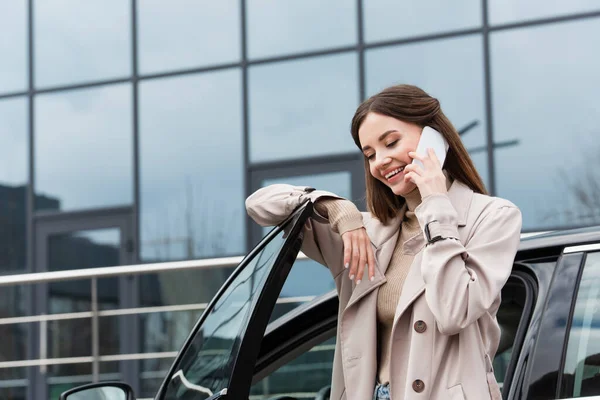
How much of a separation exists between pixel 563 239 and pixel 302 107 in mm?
6407

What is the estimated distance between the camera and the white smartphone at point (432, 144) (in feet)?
6.44

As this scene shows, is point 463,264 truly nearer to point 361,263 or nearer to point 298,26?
point 361,263

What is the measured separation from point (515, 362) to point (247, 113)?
21.9 feet

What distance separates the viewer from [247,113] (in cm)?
862

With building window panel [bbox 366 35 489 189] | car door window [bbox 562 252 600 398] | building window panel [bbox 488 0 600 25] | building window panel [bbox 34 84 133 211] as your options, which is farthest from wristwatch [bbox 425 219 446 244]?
building window panel [bbox 34 84 133 211]

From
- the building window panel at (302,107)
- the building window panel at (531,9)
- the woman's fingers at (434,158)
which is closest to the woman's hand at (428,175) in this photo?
the woman's fingers at (434,158)

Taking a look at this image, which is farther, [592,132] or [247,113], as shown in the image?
[247,113]

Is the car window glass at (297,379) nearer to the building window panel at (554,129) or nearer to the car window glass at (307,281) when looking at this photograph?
the car window glass at (307,281)

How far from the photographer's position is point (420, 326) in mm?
1865

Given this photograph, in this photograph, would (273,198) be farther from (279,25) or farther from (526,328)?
(279,25)

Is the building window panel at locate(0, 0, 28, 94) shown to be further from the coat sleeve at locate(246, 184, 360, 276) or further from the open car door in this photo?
the coat sleeve at locate(246, 184, 360, 276)

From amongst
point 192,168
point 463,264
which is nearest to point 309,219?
point 463,264

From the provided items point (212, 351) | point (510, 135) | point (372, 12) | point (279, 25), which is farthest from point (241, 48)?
point (212, 351)

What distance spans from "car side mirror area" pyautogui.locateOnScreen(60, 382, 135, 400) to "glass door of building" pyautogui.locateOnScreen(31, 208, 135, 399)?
587cm
